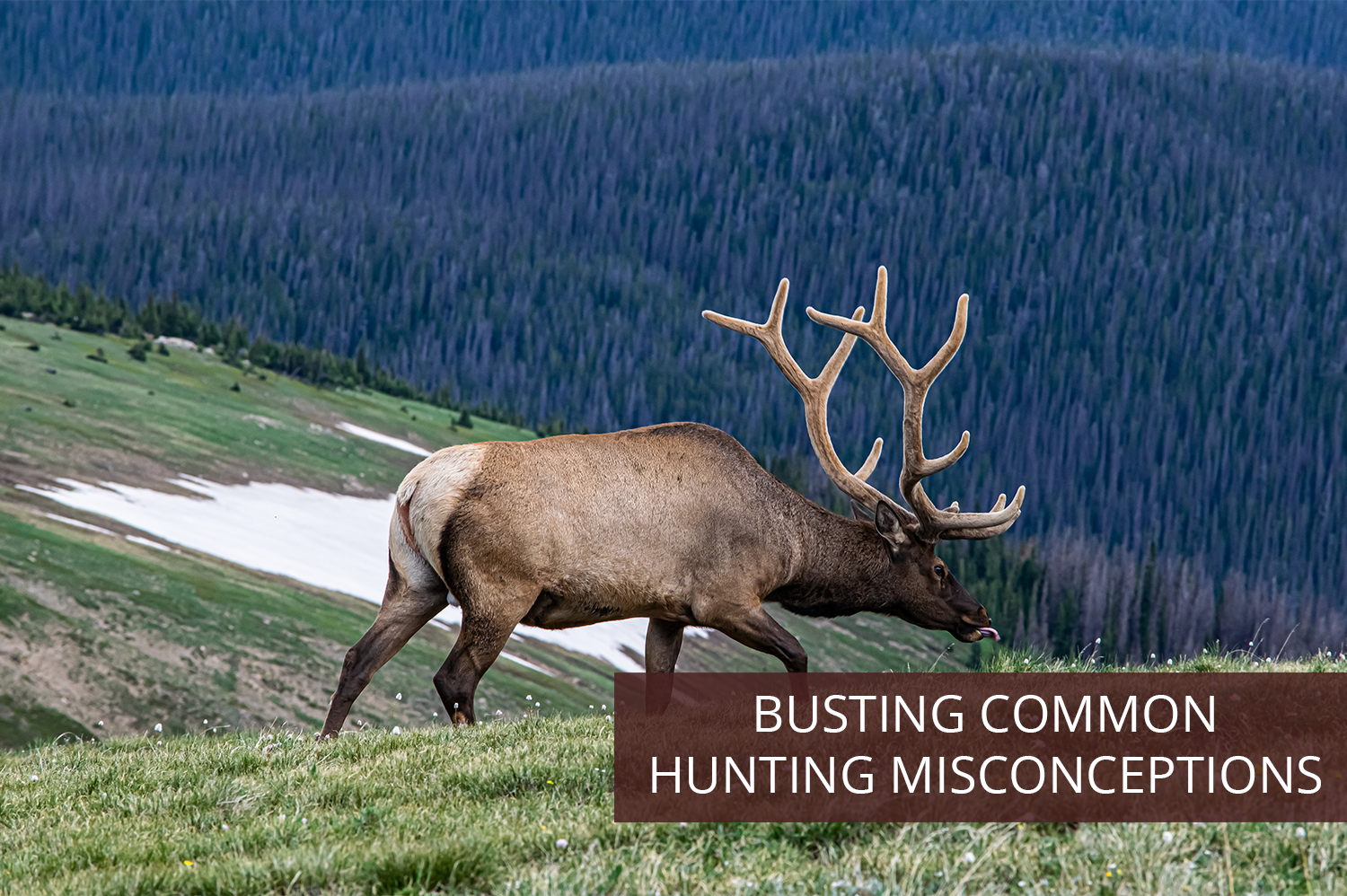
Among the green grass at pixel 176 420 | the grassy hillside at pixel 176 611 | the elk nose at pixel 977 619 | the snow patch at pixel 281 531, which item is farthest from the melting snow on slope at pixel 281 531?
the elk nose at pixel 977 619

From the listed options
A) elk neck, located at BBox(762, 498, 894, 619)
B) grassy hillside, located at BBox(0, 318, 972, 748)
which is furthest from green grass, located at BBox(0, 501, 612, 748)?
elk neck, located at BBox(762, 498, 894, 619)

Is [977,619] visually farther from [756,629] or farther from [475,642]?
[475,642]

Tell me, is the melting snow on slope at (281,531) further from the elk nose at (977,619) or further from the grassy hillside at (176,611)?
the elk nose at (977,619)

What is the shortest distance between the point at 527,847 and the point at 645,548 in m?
4.80

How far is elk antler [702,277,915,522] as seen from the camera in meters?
11.9

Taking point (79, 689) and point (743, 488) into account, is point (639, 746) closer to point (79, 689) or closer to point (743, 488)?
point (743, 488)

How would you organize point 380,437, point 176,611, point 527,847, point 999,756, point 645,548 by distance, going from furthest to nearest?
1. point 380,437
2. point 176,611
3. point 645,548
4. point 999,756
5. point 527,847

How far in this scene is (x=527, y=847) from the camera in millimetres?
5625

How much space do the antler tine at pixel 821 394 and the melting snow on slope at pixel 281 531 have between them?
3752cm

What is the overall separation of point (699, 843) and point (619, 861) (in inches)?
18.0

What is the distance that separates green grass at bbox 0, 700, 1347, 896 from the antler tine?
16.9 feet

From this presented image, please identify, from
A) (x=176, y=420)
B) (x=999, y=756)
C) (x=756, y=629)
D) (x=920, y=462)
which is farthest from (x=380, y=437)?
(x=999, y=756)

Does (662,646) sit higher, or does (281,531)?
(662,646)

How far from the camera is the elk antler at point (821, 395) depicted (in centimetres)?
1185
